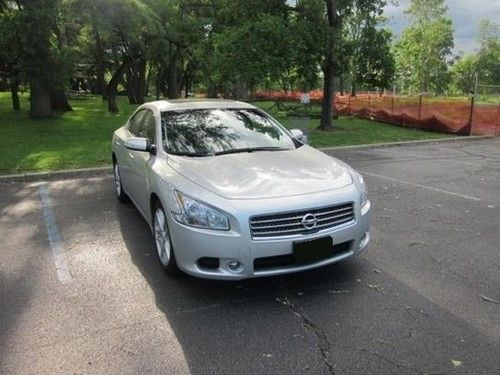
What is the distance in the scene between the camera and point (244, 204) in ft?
12.4

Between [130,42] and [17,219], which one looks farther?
[130,42]

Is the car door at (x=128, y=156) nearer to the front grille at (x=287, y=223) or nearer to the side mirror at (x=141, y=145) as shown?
the side mirror at (x=141, y=145)

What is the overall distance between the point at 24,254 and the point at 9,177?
4171 millimetres

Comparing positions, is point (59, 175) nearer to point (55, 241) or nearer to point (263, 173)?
point (55, 241)

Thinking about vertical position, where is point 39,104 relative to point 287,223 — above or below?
above

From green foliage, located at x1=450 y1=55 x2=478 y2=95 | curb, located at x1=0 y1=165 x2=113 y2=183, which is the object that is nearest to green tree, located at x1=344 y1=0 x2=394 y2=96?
curb, located at x1=0 y1=165 x2=113 y2=183

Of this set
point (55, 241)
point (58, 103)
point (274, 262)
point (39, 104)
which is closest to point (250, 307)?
point (274, 262)

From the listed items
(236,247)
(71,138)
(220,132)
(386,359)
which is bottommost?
(386,359)

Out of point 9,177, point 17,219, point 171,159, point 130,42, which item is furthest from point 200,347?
point 130,42

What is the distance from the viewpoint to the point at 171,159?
15.5 feet

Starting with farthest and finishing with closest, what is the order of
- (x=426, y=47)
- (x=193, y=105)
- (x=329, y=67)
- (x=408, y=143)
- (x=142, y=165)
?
(x=426, y=47), (x=329, y=67), (x=408, y=143), (x=193, y=105), (x=142, y=165)

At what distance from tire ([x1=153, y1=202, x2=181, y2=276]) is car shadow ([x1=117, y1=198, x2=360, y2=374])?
110 millimetres

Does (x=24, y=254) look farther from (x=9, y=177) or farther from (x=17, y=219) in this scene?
(x=9, y=177)

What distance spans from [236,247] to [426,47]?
180 feet
